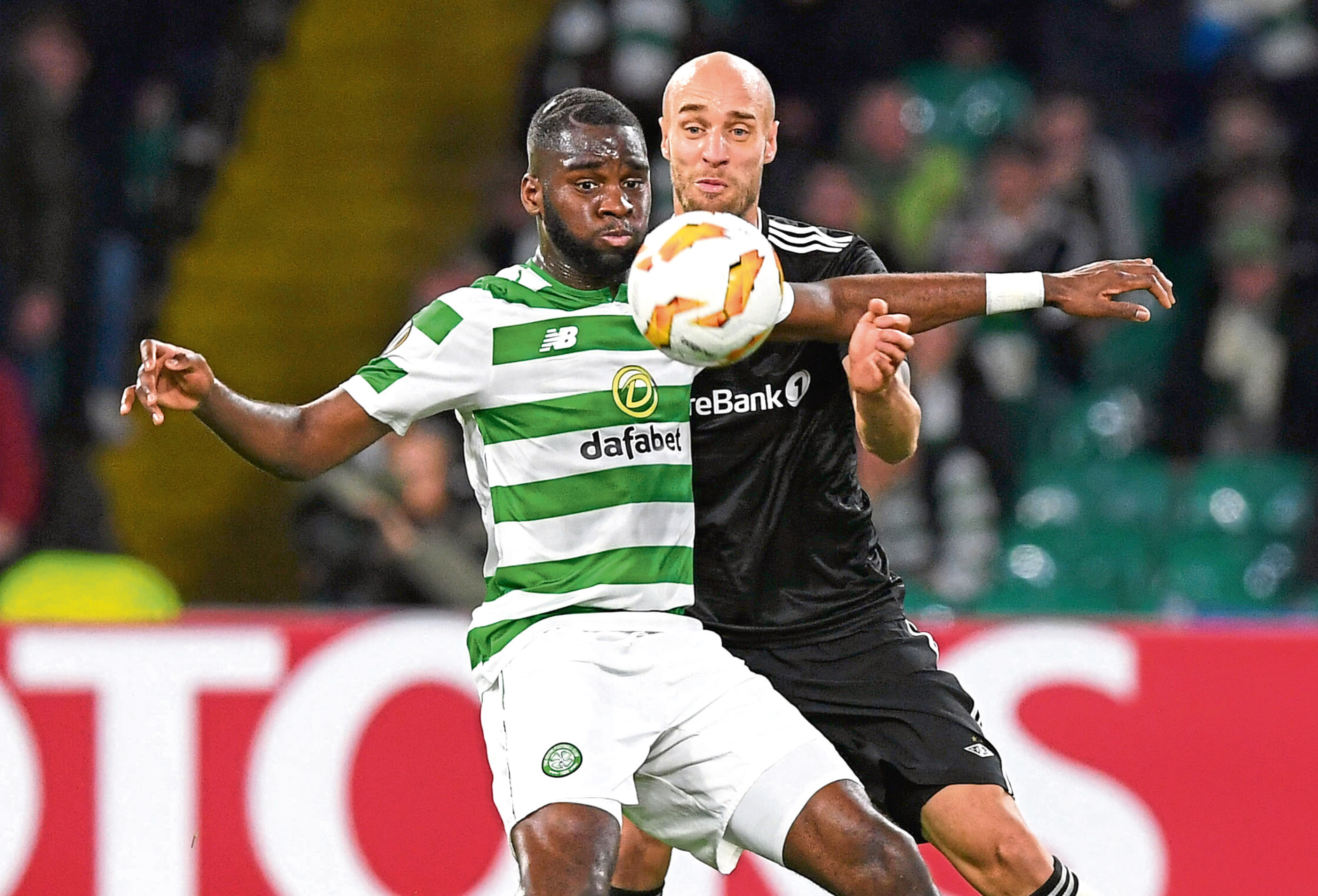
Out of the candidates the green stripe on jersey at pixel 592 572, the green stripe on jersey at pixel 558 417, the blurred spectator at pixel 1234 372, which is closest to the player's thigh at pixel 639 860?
the green stripe on jersey at pixel 592 572

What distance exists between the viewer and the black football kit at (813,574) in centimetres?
438

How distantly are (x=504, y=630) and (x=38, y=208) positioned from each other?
622 centimetres

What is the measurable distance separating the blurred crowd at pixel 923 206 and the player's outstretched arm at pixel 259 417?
3425 mm

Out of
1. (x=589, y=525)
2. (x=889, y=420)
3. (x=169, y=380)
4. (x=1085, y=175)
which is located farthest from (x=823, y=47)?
(x=169, y=380)

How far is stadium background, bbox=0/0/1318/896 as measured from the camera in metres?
5.94

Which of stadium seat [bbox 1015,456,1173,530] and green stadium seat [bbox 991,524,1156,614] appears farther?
stadium seat [bbox 1015,456,1173,530]

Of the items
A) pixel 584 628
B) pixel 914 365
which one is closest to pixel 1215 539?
pixel 914 365

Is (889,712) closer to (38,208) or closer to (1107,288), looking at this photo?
(1107,288)

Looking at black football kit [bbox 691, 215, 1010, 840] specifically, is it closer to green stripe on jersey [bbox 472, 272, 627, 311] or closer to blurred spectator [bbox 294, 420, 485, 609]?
green stripe on jersey [bbox 472, 272, 627, 311]

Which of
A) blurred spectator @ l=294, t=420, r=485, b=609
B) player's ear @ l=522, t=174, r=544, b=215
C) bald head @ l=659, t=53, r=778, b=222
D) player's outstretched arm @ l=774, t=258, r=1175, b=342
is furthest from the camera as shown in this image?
blurred spectator @ l=294, t=420, r=485, b=609

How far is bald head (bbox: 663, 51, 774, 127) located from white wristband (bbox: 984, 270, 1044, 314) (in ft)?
2.16

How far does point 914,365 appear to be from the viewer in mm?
8195

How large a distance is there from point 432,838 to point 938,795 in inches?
84.7

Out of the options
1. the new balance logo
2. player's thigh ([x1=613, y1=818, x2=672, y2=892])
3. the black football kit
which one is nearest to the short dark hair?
the new balance logo
